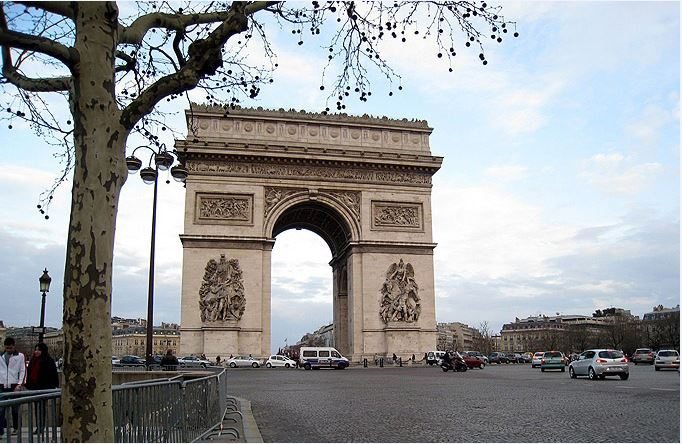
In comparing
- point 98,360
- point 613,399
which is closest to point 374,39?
point 98,360

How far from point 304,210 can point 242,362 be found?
32.1ft

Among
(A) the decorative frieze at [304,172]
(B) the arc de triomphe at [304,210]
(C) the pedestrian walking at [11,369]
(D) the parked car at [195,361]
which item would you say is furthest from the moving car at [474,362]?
(C) the pedestrian walking at [11,369]

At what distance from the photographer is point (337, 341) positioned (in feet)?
138

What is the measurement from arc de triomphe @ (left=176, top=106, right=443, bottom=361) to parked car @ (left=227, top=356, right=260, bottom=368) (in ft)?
1.28

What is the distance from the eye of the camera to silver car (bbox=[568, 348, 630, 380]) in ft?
71.3

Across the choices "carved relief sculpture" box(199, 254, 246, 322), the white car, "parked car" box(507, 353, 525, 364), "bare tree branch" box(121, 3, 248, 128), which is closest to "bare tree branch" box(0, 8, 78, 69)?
"bare tree branch" box(121, 3, 248, 128)

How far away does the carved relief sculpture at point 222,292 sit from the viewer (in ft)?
111

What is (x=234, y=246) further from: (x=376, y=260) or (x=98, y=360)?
(x=98, y=360)

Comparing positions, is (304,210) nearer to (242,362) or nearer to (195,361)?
(242,362)

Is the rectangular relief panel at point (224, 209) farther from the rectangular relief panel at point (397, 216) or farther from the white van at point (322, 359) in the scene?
the white van at point (322, 359)

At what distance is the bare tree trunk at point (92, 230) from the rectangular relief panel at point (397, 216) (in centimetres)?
3265

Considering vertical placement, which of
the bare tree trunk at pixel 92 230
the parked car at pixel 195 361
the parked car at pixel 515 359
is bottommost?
the parked car at pixel 515 359

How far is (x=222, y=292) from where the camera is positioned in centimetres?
3412

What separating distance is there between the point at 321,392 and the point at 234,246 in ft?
64.9
